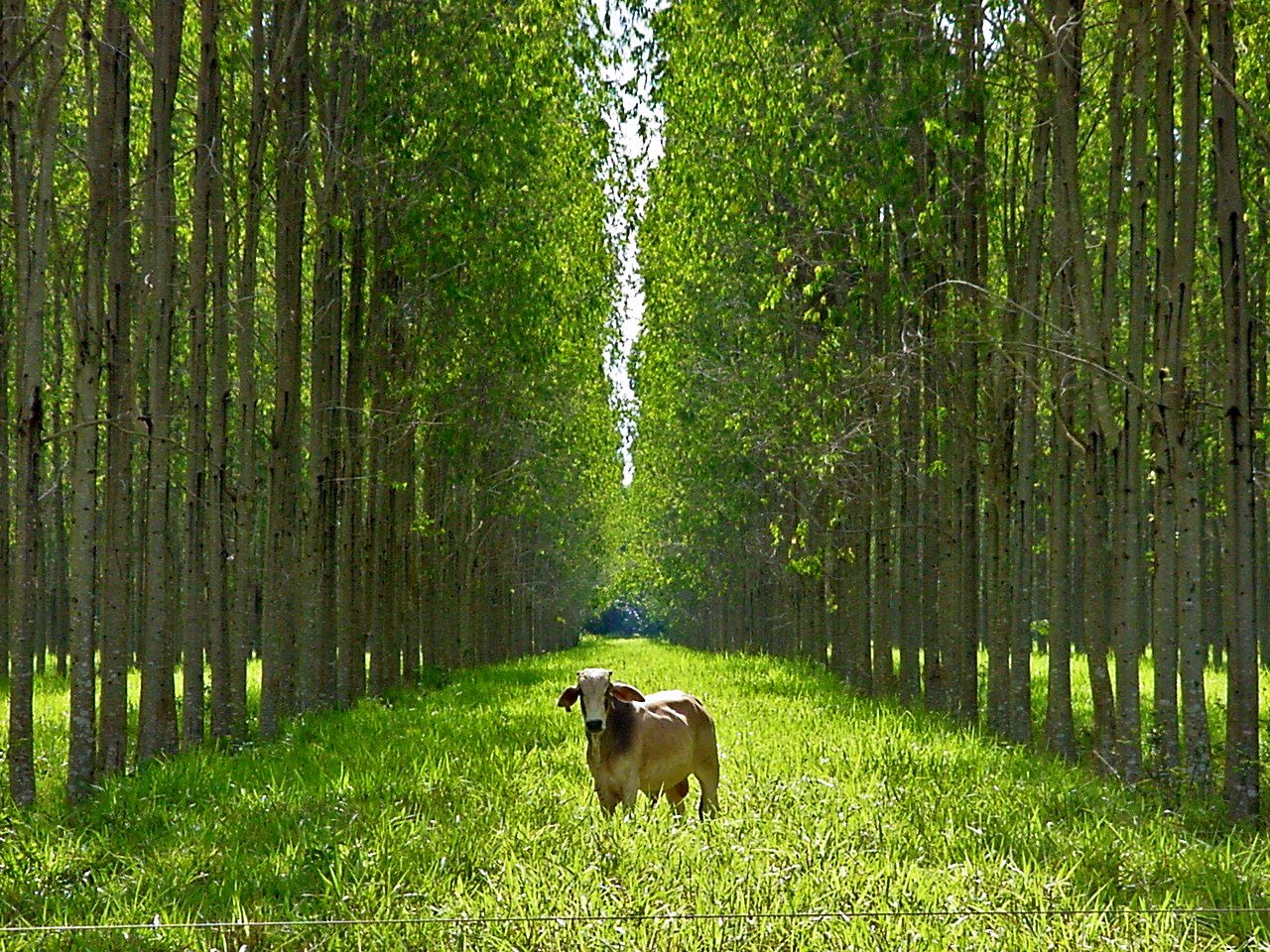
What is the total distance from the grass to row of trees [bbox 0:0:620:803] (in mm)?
2482

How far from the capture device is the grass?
5520 mm

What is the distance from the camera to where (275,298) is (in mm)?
15953

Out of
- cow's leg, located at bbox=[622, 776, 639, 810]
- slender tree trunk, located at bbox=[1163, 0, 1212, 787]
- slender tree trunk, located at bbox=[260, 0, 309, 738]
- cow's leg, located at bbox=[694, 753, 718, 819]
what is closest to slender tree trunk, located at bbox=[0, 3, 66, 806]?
slender tree trunk, located at bbox=[260, 0, 309, 738]

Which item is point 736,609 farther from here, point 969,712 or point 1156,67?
point 1156,67

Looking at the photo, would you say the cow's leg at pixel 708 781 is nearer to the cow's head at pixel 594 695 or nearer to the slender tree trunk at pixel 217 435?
the cow's head at pixel 594 695

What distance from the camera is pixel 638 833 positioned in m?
7.06

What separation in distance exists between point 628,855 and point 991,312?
7680 mm

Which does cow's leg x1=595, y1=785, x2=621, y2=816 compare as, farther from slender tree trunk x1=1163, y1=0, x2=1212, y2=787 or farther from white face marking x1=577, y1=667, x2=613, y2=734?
slender tree trunk x1=1163, y1=0, x2=1212, y2=787

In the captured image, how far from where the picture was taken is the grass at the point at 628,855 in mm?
5520

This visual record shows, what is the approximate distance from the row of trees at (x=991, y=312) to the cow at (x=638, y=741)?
4.17 m

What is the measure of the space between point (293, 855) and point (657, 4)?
35.2ft

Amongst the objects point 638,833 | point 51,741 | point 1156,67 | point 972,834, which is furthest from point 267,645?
point 1156,67

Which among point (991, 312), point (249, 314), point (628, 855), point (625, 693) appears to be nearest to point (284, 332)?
point (249, 314)

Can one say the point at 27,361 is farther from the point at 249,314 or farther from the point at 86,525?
the point at 249,314
